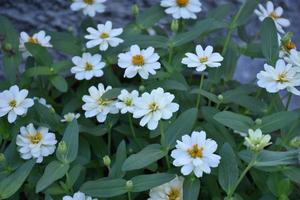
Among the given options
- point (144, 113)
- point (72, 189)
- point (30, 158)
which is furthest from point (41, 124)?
point (144, 113)

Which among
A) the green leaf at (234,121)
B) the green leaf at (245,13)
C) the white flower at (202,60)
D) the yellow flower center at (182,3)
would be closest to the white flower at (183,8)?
the yellow flower center at (182,3)

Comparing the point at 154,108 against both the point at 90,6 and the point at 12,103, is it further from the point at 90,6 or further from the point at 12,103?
the point at 90,6

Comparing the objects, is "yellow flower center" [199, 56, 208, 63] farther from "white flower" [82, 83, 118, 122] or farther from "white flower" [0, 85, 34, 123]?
"white flower" [0, 85, 34, 123]

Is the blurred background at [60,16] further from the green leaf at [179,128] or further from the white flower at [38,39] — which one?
the green leaf at [179,128]

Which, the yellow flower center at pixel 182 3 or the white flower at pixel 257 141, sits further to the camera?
the yellow flower center at pixel 182 3

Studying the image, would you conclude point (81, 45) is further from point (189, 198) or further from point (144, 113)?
point (189, 198)

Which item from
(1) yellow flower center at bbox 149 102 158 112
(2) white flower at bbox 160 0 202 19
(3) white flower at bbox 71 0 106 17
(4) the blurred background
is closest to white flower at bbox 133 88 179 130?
(1) yellow flower center at bbox 149 102 158 112

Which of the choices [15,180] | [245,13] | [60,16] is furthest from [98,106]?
[60,16]

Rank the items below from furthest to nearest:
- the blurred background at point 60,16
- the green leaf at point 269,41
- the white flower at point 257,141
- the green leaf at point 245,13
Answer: the blurred background at point 60,16 → the green leaf at point 245,13 → the green leaf at point 269,41 → the white flower at point 257,141
